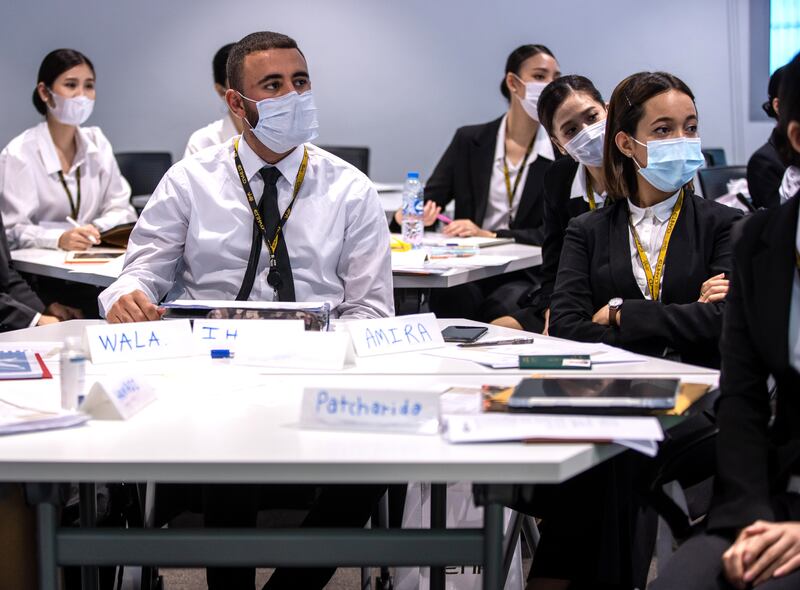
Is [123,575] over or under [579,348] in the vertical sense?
under

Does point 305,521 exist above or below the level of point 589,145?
below

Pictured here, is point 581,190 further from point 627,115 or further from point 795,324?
point 795,324

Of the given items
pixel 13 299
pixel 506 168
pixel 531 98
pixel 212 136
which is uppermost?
pixel 531 98

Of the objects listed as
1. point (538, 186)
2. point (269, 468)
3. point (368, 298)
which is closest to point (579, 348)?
point (368, 298)

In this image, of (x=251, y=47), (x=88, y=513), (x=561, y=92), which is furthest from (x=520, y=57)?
(x=88, y=513)

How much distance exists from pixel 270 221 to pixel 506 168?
2117 millimetres

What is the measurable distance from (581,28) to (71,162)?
13.8 ft

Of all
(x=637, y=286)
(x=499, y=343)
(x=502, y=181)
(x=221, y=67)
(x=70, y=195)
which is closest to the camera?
(x=499, y=343)

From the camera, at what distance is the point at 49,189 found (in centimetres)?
486

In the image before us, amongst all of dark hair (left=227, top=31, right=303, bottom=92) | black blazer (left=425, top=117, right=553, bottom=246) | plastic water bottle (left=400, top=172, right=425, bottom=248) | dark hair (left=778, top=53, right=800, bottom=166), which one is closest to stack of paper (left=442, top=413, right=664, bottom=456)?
dark hair (left=778, top=53, right=800, bottom=166)

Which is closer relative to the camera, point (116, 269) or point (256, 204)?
point (256, 204)

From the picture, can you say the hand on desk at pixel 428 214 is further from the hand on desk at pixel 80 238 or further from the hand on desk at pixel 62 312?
the hand on desk at pixel 62 312

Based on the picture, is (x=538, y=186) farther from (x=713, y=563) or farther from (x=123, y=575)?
(x=713, y=563)

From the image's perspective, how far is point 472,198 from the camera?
16.0 feet
